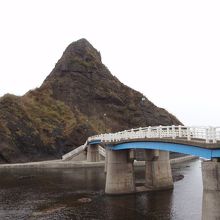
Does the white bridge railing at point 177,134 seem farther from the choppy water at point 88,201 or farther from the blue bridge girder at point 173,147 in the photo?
the choppy water at point 88,201

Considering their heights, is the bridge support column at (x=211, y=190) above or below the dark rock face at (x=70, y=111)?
below

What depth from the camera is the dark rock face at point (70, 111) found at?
10012cm

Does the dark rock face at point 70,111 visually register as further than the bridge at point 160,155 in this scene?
Yes

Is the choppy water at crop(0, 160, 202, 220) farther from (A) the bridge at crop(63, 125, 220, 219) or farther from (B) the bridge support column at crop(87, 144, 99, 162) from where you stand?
(B) the bridge support column at crop(87, 144, 99, 162)

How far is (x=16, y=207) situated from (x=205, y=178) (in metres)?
25.6

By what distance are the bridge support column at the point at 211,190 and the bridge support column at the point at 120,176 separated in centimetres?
2354

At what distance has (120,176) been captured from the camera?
4881cm

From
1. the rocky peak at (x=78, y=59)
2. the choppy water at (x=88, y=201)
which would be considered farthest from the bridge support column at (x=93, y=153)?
the rocky peak at (x=78, y=59)

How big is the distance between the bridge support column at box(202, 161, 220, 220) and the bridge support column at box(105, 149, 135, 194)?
23540 mm

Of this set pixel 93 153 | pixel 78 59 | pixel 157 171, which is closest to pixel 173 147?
pixel 157 171

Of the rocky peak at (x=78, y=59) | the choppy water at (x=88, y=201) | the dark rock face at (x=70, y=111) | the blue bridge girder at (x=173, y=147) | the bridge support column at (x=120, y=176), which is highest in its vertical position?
the rocky peak at (x=78, y=59)

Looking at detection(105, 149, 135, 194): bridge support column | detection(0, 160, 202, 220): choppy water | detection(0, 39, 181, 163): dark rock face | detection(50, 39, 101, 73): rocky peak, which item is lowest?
detection(0, 160, 202, 220): choppy water

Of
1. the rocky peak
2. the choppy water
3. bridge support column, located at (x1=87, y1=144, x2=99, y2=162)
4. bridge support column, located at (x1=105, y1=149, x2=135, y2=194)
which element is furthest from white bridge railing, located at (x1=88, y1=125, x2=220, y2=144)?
the rocky peak

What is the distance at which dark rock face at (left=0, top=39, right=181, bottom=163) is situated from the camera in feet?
328
